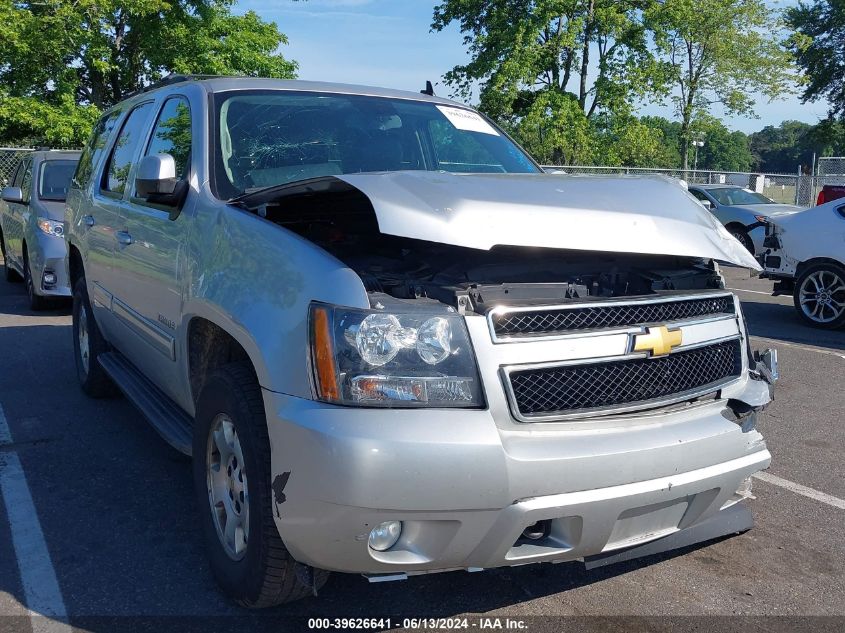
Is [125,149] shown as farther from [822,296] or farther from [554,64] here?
[554,64]

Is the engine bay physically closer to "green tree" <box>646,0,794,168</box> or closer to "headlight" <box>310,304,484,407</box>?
"headlight" <box>310,304,484,407</box>

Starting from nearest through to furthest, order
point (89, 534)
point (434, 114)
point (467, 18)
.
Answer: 1. point (89, 534)
2. point (434, 114)
3. point (467, 18)

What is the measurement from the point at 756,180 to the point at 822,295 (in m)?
18.2

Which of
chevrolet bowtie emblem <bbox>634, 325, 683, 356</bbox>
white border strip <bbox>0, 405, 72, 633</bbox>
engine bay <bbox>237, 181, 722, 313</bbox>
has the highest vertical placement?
engine bay <bbox>237, 181, 722, 313</bbox>

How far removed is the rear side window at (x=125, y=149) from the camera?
15.4 feet

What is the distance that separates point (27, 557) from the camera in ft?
11.0

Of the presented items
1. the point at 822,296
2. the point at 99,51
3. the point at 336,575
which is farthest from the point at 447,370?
the point at 99,51

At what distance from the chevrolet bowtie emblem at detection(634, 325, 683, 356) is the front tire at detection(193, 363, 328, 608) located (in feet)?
4.07

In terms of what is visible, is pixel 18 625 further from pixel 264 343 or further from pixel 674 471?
pixel 674 471

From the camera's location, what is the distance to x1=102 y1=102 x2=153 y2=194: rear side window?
4680 mm

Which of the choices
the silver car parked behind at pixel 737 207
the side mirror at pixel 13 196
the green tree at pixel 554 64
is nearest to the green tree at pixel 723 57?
the green tree at pixel 554 64

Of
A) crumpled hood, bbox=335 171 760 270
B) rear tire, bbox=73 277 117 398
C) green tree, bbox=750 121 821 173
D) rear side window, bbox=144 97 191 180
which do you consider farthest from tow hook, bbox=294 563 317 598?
green tree, bbox=750 121 821 173

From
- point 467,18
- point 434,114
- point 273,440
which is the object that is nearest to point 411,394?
point 273,440

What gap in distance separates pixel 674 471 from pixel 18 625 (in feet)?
7.51
